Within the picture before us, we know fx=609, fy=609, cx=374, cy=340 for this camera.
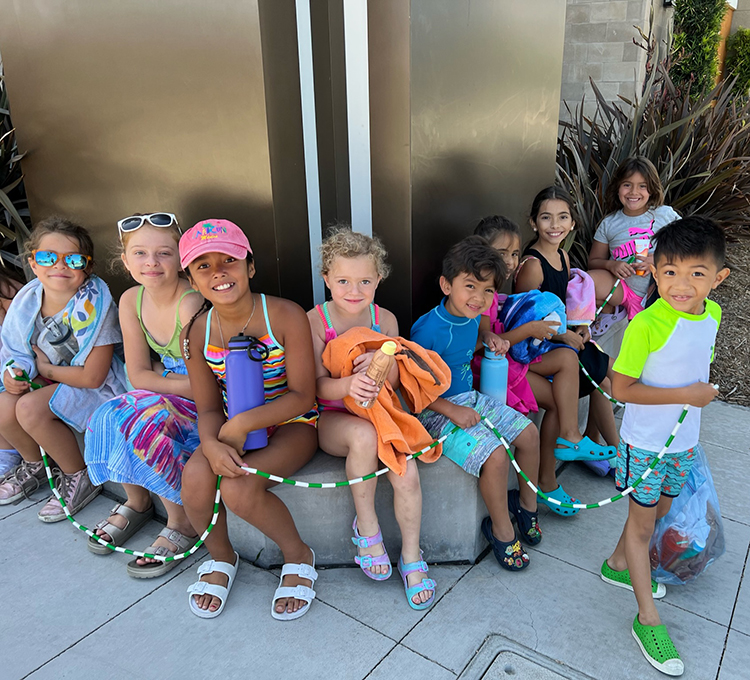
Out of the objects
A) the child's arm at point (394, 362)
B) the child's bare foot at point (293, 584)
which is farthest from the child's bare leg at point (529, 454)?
the child's bare foot at point (293, 584)

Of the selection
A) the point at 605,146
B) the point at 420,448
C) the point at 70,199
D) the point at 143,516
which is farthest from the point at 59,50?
the point at 605,146

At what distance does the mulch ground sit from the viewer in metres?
4.42

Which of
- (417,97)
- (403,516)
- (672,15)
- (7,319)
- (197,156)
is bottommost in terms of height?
(403,516)

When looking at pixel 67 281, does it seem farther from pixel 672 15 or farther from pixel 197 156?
pixel 672 15

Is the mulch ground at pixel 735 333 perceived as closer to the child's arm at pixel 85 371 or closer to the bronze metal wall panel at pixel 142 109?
the bronze metal wall panel at pixel 142 109

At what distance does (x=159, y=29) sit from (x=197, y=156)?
641 millimetres

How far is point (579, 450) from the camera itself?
118 inches

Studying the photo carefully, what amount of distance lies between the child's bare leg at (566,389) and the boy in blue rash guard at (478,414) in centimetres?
36

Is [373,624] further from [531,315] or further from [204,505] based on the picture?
[531,315]

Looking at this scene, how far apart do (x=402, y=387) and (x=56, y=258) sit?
71.4 inches

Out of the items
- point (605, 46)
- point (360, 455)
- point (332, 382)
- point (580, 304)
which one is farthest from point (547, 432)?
point (605, 46)

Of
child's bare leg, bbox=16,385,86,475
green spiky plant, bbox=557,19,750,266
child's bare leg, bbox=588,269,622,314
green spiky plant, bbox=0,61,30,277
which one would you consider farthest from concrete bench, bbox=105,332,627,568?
green spiky plant, bbox=557,19,750,266

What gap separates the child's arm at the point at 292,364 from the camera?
7.84ft

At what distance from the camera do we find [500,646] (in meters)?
2.19
